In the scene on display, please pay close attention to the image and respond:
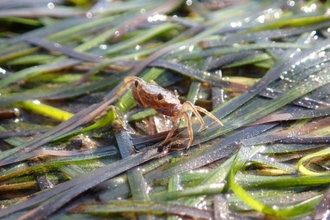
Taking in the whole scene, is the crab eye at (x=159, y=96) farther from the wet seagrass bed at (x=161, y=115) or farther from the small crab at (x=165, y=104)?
the wet seagrass bed at (x=161, y=115)

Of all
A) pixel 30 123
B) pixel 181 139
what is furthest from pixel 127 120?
pixel 30 123

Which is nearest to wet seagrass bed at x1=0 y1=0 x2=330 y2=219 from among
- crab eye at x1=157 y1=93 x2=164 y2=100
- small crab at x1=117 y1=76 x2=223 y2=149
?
small crab at x1=117 y1=76 x2=223 y2=149

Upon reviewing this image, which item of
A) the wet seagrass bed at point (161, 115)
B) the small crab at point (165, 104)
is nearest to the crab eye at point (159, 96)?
the small crab at point (165, 104)

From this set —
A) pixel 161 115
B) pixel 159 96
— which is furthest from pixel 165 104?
pixel 161 115

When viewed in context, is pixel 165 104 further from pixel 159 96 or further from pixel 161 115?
pixel 161 115

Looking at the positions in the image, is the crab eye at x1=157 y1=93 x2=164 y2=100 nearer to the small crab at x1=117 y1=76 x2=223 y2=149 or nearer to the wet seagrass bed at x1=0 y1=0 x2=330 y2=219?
the small crab at x1=117 y1=76 x2=223 y2=149

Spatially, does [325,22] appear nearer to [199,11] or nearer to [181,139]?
[199,11]
